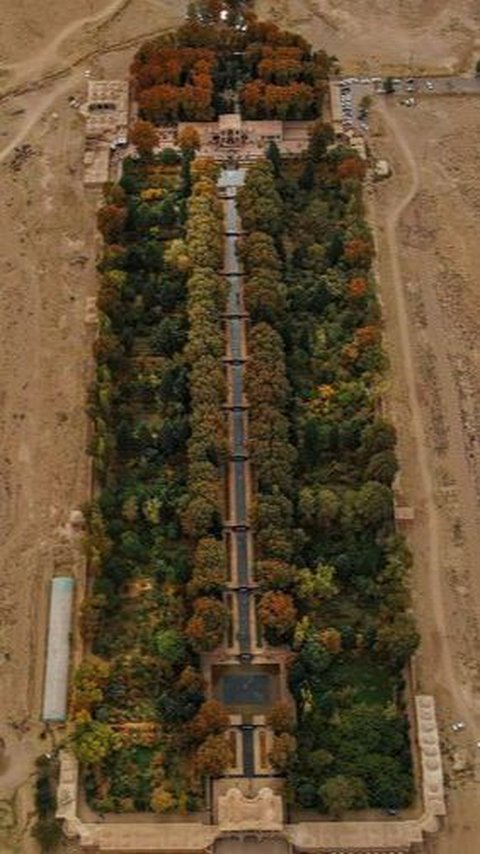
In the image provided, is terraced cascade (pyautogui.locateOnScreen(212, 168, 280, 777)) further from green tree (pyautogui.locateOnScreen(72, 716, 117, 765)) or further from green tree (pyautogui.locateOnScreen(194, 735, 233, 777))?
green tree (pyautogui.locateOnScreen(72, 716, 117, 765))

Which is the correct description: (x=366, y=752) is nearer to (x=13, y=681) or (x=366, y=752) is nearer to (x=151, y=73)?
(x=13, y=681)

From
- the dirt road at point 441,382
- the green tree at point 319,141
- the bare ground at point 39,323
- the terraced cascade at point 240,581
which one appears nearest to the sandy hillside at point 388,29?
the dirt road at point 441,382

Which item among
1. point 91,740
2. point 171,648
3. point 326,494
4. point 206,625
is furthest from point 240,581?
point 91,740

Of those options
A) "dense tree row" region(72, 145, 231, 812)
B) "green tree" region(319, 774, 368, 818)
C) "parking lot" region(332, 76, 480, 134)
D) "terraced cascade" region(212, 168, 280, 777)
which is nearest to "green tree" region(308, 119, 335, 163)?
"parking lot" region(332, 76, 480, 134)

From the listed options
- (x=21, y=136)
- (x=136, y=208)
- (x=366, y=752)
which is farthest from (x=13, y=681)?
(x=21, y=136)

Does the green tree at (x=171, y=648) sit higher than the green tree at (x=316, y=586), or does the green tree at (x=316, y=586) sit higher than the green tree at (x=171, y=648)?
the green tree at (x=316, y=586)

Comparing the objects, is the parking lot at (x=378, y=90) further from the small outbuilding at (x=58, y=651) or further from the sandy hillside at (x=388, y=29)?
the small outbuilding at (x=58, y=651)
